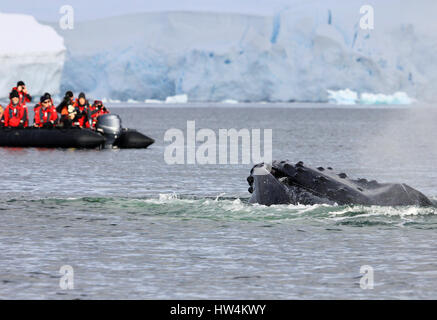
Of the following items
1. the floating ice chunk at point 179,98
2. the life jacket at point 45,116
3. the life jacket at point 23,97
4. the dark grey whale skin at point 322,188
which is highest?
the floating ice chunk at point 179,98

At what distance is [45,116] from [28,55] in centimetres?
7007

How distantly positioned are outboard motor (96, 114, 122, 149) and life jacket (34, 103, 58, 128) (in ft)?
8.72

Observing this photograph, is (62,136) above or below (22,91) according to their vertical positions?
below

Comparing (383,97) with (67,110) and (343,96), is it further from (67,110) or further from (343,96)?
(67,110)

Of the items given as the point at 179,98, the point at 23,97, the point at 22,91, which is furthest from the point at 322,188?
the point at 179,98

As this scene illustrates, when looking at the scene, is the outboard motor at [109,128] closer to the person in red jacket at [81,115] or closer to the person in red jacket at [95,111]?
the person in red jacket at [95,111]

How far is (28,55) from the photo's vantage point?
115812mm

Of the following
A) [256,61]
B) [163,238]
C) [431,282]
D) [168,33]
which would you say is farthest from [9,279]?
[168,33]

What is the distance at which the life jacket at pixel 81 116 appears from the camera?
4806 cm

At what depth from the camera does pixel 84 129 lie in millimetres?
48438

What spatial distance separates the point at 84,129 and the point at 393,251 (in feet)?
112

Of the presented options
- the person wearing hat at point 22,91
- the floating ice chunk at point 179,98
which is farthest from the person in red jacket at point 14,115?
the floating ice chunk at point 179,98

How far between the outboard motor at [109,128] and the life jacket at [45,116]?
266cm

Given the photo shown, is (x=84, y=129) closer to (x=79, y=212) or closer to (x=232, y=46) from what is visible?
(x=79, y=212)
